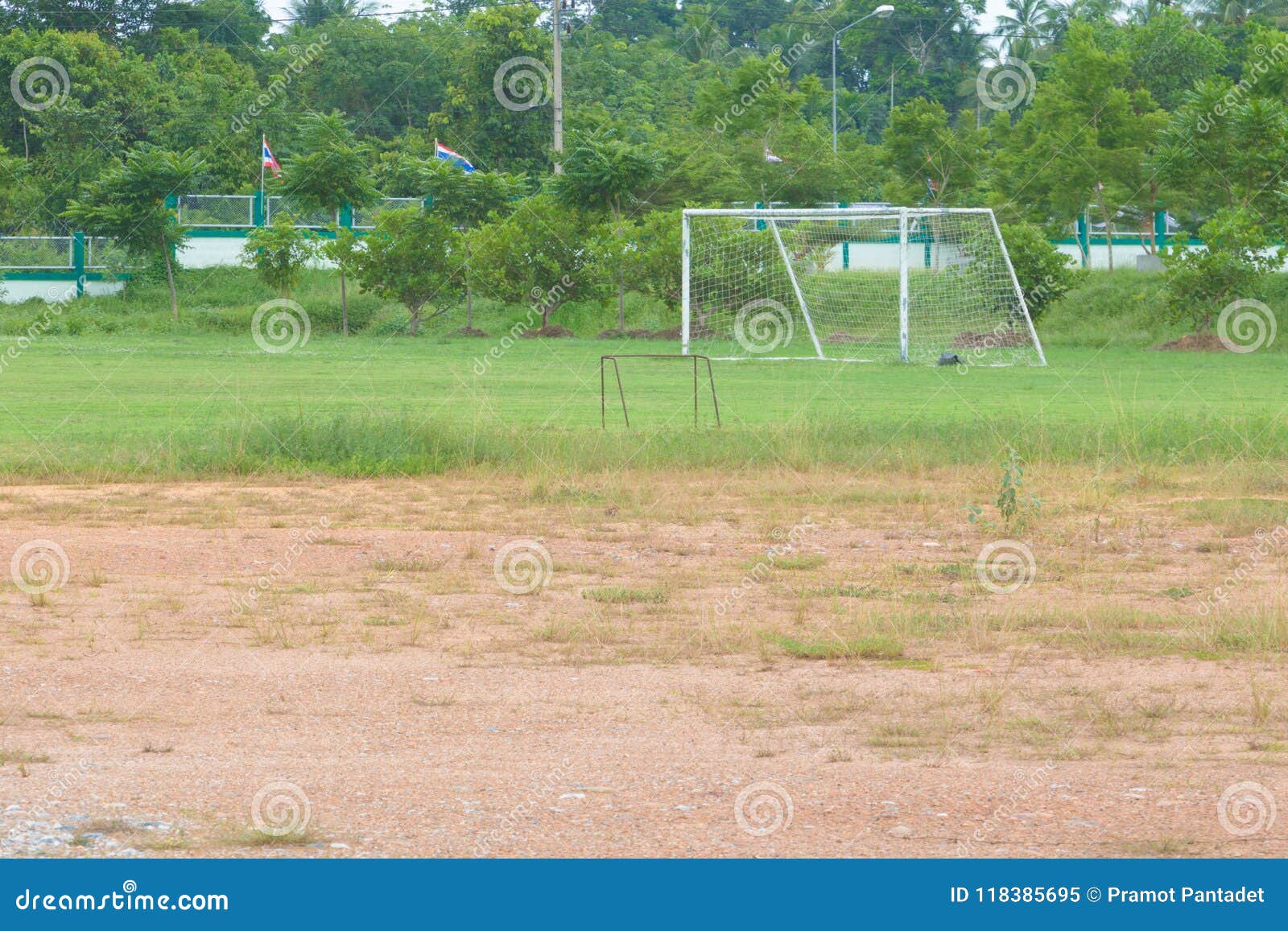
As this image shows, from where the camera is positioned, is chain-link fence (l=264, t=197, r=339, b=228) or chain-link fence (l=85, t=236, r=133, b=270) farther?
chain-link fence (l=85, t=236, r=133, b=270)

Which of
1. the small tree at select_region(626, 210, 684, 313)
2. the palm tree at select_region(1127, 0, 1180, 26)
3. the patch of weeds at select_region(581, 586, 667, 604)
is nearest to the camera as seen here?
the patch of weeds at select_region(581, 586, 667, 604)

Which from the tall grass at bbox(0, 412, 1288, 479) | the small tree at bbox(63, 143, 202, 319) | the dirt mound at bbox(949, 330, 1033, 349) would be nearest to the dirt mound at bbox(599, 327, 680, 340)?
the dirt mound at bbox(949, 330, 1033, 349)

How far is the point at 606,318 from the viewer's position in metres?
39.9

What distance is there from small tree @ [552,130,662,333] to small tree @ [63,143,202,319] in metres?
9.62

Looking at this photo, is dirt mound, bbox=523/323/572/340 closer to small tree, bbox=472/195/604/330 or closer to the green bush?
small tree, bbox=472/195/604/330

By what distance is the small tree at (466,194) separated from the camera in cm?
3947

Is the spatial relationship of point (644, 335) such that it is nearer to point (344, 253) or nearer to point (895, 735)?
point (344, 253)

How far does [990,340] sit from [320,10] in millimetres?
44417

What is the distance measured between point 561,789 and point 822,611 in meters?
3.60

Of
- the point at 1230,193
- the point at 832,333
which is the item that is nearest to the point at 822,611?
the point at 832,333

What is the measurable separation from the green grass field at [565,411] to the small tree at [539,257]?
5.71 metres

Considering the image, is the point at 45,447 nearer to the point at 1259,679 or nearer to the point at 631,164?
the point at 1259,679

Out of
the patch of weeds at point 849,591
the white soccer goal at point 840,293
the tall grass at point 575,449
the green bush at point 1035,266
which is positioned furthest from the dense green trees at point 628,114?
the patch of weeds at point 849,591

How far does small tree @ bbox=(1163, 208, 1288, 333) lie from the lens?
32.1 m
